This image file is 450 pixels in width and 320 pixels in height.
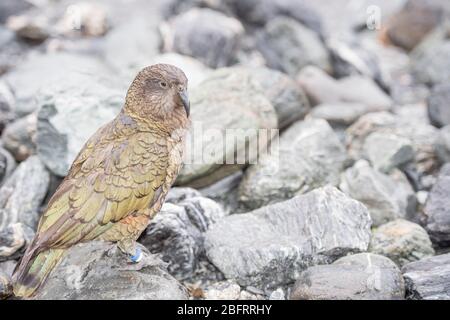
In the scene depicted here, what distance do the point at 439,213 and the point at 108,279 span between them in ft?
12.6

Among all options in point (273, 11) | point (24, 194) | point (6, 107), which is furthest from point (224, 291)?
point (273, 11)

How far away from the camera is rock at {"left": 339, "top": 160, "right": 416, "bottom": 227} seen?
735cm

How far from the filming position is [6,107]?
9.02 meters

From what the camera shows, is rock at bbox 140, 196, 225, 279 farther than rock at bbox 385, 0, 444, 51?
No

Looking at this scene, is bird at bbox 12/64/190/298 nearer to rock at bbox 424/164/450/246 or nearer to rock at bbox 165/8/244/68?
rock at bbox 424/164/450/246

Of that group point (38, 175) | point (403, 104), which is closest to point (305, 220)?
point (38, 175)

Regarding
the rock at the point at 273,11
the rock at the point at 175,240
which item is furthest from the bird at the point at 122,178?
the rock at the point at 273,11

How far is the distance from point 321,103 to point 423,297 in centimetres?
465

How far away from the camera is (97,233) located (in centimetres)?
524

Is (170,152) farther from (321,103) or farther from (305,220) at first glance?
(321,103)

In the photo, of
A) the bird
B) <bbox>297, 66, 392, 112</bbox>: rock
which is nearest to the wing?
the bird

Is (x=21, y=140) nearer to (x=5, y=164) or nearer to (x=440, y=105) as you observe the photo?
(x=5, y=164)

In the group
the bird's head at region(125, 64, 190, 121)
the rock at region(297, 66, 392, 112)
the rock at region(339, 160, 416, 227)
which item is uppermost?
the bird's head at region(125, 64, 190, 121)

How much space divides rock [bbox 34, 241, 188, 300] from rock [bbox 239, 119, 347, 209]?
2052 mm
